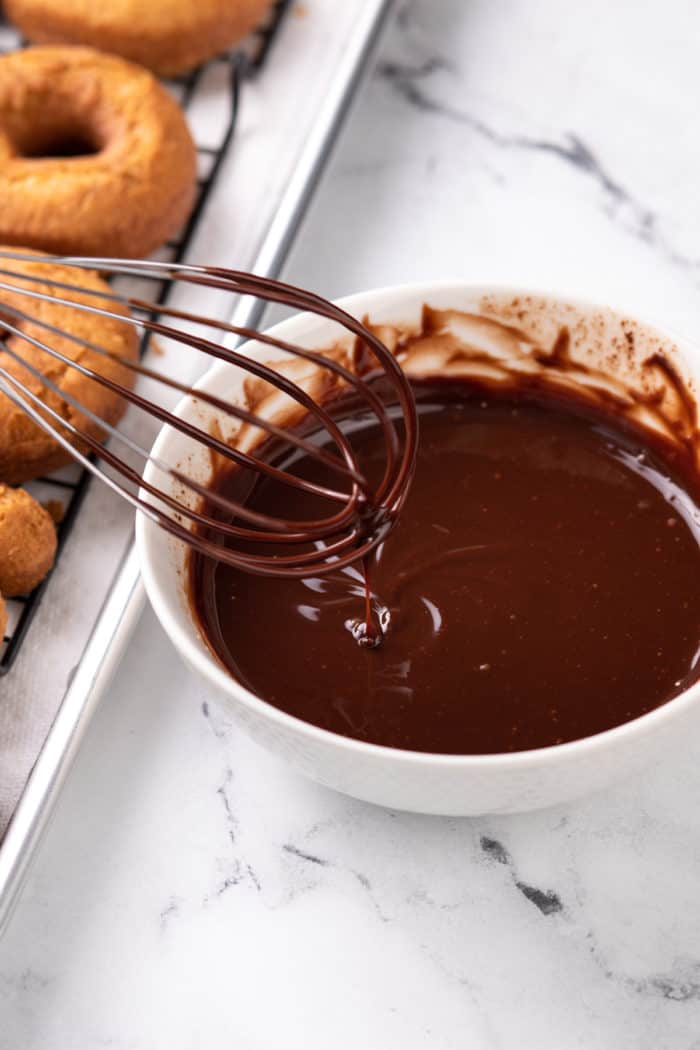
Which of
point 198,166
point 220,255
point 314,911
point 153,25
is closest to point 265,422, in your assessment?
point 314,911

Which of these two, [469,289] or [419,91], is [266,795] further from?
[419,91]

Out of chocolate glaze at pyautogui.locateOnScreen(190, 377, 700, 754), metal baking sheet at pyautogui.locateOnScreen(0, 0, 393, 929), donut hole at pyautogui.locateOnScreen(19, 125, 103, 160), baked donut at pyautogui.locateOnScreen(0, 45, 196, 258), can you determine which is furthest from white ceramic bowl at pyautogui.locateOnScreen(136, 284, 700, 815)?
donut hole at pyautogui.locateOnScreen(19, 125, 103, 160)

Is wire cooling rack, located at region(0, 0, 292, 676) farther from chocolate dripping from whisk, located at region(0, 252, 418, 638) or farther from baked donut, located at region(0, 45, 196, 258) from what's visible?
chocolate dripping from whisk, located at region(0, 252, 418, 638)

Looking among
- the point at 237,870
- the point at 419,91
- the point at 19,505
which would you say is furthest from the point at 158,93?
the point at 237,870

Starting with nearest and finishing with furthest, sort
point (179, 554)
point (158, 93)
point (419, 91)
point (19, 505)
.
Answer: point (179, 554), point (19, 505), point (158, 93), point (419, 91)

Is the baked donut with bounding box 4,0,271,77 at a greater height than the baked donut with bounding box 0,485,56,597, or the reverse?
the baked donut with bounding box 4,0,271,77
